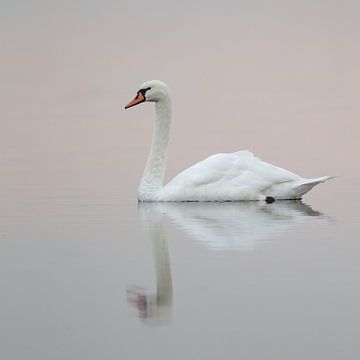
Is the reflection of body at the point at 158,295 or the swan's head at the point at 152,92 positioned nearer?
the reflection of body at the point at 158,295

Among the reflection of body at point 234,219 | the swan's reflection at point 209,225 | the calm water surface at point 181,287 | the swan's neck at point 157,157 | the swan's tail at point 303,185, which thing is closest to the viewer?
the calm water surface at point 181,287

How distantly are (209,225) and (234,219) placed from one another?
0.59 meters

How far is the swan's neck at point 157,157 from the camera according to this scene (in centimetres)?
1092

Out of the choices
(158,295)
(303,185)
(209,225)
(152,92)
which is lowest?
(158,295)

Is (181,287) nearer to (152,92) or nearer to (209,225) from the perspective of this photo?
(209,225)

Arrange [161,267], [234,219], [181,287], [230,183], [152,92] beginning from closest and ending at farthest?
[181,287]
[161,267]
[234,219]
[230,183]
[152,92]

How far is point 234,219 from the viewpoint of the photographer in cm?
876

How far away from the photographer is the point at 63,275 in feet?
19.2

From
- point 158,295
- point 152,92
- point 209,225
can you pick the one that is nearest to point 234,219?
point 209,225

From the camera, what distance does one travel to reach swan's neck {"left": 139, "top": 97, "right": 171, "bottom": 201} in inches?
430

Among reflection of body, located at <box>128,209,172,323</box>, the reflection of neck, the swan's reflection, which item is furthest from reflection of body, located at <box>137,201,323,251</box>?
reflection of body, located at <box>128,209,172,323</box>

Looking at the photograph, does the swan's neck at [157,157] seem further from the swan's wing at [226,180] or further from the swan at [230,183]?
the swan's wing at [226,180]

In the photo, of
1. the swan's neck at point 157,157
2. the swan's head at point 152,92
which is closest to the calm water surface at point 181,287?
the swan's neck at point 157,157

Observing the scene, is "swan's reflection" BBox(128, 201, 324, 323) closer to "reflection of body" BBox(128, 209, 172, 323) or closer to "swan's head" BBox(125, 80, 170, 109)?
"reflection of body" BBox(128, 209, 172, 323)
